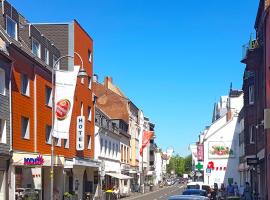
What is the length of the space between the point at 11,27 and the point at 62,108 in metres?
5.55

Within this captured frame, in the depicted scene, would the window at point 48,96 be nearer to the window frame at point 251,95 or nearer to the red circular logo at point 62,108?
the red circular logo at point 62,108

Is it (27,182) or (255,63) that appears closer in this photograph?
(27,182)

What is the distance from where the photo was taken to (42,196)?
131 feet

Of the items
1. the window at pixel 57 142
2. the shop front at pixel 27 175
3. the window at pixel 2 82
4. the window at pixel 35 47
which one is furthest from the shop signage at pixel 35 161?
the window at pixel 35 47

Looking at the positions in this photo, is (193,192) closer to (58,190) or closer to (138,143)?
(58,190)

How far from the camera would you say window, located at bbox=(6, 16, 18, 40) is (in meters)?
33.8

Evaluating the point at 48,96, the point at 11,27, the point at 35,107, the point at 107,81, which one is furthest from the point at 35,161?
the point at 107,81

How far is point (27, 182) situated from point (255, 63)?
740 inches

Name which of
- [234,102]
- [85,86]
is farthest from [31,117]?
[234,102]

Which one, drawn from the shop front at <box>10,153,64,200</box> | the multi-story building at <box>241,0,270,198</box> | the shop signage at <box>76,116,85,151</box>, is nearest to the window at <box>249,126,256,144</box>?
the multi-story building at <box>241,0,270,198</box>

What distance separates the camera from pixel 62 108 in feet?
114

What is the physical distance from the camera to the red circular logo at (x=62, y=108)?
34531 millimetres

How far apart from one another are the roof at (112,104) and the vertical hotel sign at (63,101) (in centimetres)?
4583

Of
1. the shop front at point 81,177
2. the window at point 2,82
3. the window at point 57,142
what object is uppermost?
the window at point 2,82
